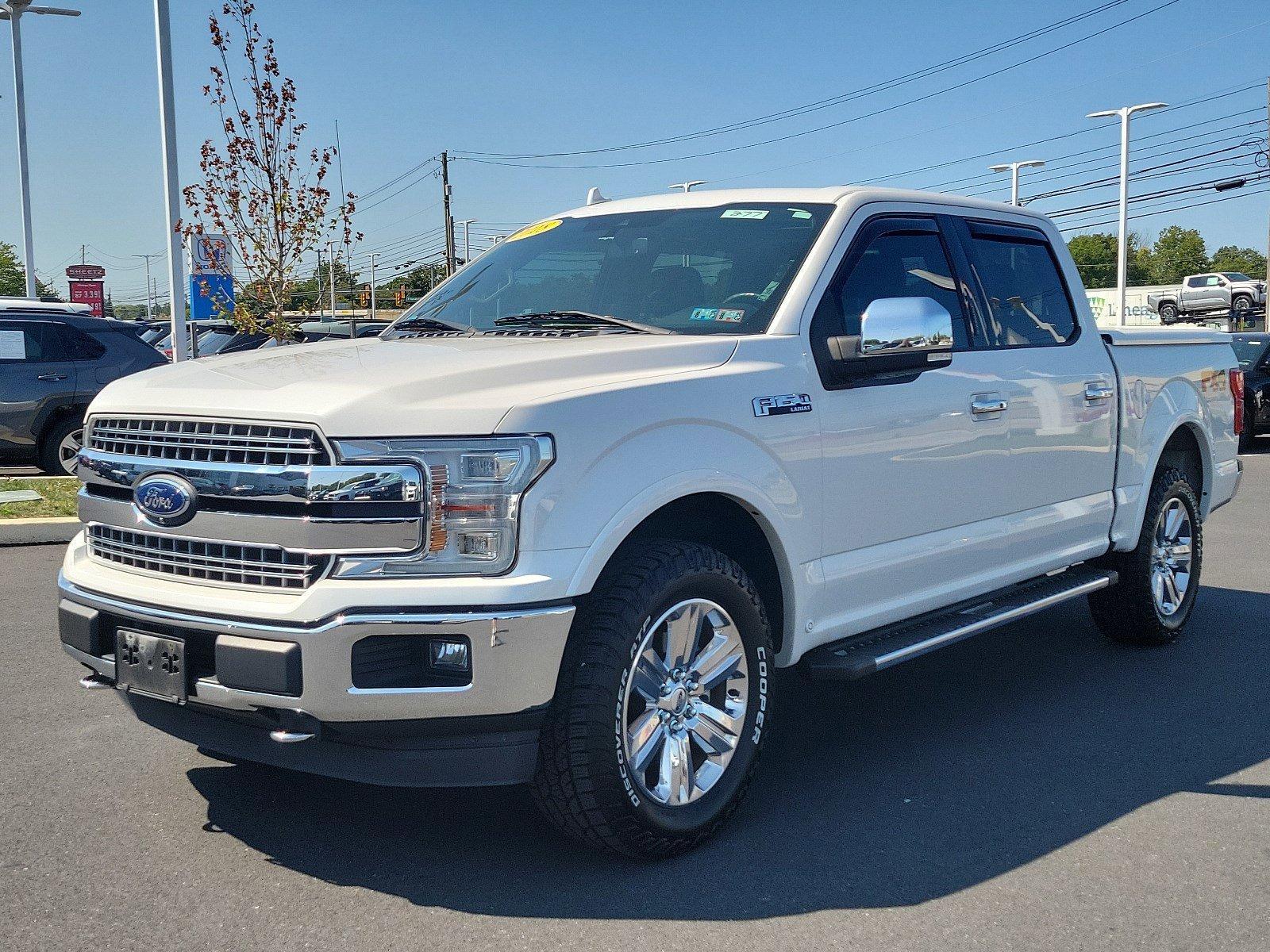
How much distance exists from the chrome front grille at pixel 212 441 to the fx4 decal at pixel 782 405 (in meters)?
1.37

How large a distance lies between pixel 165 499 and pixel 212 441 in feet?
0.72

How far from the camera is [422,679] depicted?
336 centimetres

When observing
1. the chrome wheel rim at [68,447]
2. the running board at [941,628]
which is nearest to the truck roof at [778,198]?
the running board at [941,628]

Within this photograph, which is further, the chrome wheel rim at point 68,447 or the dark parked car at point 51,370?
the dark parked car at point 51,370

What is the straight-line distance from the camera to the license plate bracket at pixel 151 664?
11.5 ft

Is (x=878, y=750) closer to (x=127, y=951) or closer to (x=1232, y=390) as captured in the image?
(x=127, y=951)

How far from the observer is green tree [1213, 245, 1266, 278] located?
424 feet

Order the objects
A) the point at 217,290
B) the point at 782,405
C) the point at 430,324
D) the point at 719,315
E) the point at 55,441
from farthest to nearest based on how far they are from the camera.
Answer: the point at 217,290, the point at 55,441, the point at 430,324, the point at 719,315, the point at 782,405

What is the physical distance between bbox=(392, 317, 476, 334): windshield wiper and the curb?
17.6 feet

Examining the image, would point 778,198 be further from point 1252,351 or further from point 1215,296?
point 1215,296

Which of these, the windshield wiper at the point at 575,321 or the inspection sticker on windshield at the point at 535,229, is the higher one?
the inspection sticker on windshield at the point at 535,229

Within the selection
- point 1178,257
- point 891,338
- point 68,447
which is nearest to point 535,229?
point 891,338

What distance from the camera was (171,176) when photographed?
1380 cm

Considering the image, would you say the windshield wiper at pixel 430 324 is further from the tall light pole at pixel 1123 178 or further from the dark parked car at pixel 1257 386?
the tall light pole at pixel 1123 178
